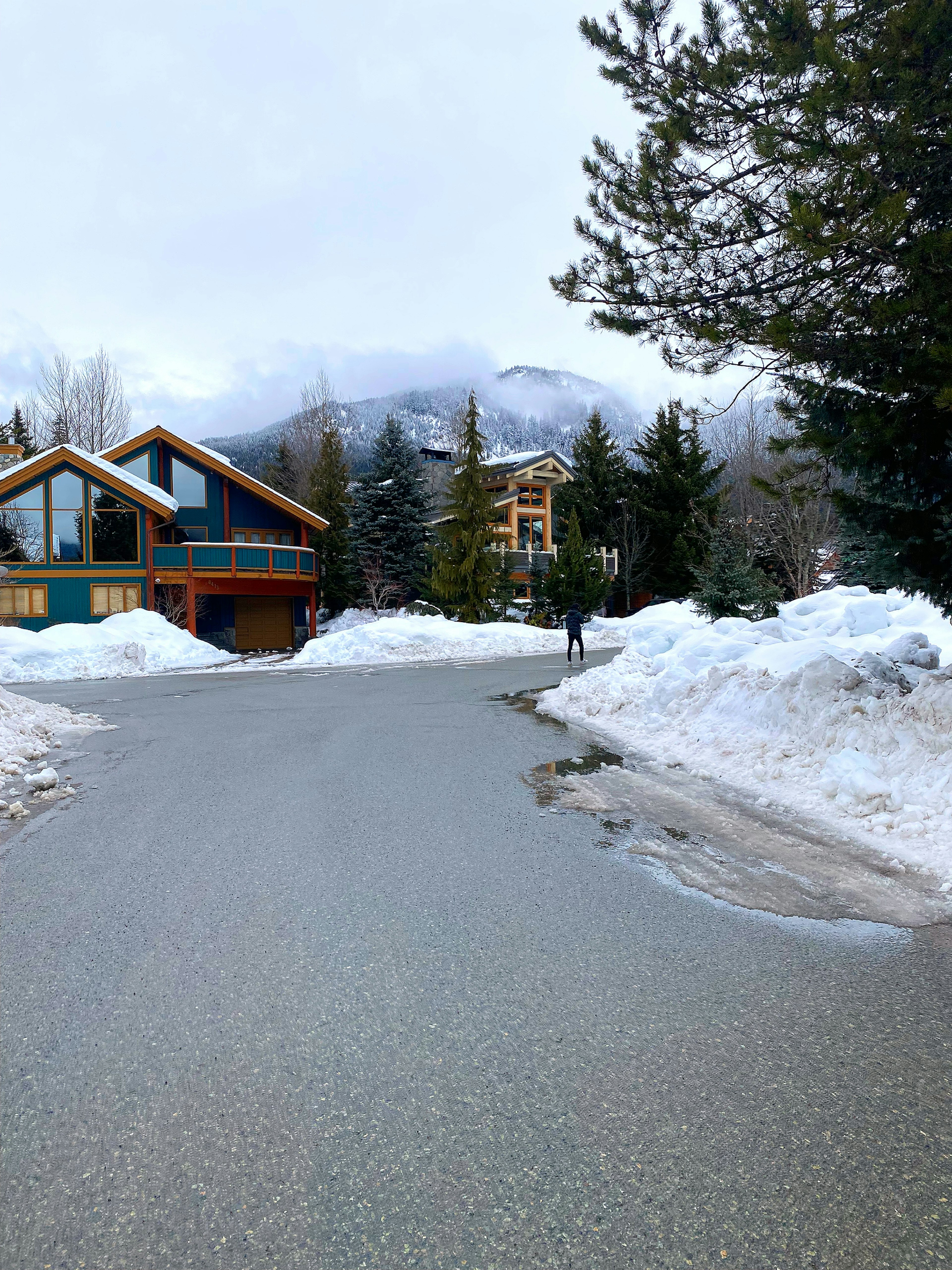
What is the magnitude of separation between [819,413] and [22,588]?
29.5 metres

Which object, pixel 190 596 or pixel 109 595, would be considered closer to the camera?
pixel 109 595

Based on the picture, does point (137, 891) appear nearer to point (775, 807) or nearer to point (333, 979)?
point (333, 979)

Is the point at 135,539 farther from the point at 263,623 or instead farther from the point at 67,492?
the point at 263,623

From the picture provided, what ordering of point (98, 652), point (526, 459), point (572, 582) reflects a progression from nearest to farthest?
point (98, 652)
point (572, 582)
point (526, 459)

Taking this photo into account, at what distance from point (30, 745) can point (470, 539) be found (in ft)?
80.8

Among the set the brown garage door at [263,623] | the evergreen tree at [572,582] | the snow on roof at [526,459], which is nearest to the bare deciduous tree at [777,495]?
the evergreen tree at [572,582]

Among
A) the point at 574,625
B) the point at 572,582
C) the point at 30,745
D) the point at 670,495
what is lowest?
the point at 30,745

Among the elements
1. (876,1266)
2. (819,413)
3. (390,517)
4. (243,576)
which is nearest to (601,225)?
(819,413)

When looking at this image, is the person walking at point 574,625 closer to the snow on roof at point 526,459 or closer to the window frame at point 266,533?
the window frame at point 266,533

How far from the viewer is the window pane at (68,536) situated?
2953cm

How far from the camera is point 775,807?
633cm

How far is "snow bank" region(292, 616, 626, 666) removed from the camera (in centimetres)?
2486

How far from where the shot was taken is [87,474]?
2967 centimetres

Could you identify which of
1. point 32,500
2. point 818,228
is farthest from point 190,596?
point 818,228
